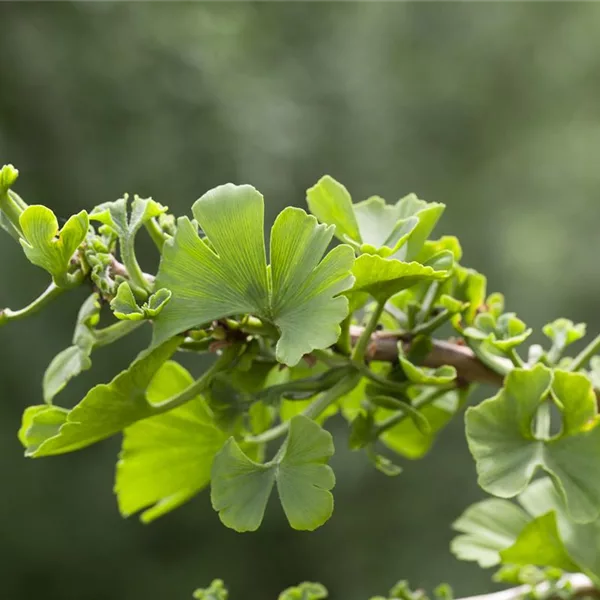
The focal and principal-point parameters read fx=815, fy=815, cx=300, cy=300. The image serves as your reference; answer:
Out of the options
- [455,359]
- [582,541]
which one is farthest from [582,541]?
[455,359]

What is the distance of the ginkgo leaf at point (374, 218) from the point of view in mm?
268

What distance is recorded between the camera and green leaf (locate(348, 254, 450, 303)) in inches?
9.2

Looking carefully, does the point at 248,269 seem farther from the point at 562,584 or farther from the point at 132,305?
the point at 562,584

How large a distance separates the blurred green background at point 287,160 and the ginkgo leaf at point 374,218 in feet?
3.57

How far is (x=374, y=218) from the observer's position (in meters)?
0.31

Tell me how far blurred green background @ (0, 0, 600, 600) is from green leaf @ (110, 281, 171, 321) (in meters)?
1.14

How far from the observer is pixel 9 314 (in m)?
0.24

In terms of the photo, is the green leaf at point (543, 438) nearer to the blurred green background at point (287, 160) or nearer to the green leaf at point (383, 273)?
the green leaf at point (383, 273)

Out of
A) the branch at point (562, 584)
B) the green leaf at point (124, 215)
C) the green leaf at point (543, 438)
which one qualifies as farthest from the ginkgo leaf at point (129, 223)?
the branch at point (562, 584)

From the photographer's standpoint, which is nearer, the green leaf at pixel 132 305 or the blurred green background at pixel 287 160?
the green leaf at pixel 132 305

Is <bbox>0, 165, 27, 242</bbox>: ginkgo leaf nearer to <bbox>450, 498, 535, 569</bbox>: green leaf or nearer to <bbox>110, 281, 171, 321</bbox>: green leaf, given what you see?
<bbox>110, 281, 171, 321</bbox>: green leaf

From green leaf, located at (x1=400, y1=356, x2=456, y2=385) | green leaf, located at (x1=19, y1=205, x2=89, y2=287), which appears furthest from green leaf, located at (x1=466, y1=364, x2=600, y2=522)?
green leaf, located at (x1=19, y1=205, x2=89, y2=287)

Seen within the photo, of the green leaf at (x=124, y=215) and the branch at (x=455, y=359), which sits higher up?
the green leaf at (x=124, y=215)

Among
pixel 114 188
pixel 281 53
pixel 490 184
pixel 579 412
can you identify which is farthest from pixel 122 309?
pixel 490 184
